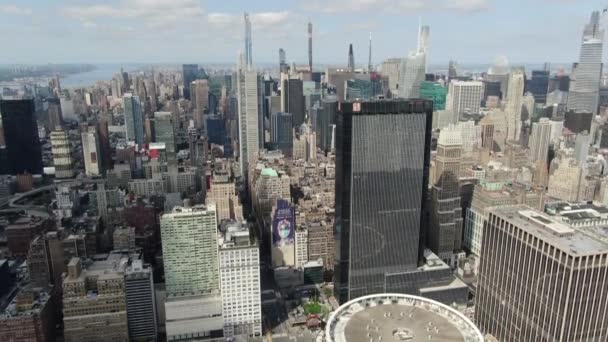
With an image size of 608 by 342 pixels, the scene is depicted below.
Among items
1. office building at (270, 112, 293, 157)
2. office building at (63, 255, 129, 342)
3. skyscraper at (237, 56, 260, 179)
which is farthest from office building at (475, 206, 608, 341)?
office building at (270, 112, 293, 157)

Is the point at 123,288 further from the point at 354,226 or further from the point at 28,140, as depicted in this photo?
the point at 28,140

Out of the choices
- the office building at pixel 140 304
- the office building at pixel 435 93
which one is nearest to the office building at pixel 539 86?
the office building at pixel 435 93

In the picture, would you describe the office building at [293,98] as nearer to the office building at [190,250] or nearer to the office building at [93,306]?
the office building at [190,250]

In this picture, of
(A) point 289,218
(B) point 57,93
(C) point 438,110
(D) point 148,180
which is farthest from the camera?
(B) point 57,93

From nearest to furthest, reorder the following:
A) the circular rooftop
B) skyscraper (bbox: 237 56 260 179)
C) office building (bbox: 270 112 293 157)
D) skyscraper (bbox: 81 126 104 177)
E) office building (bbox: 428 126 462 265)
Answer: the circular rooftop → office building (bbox: 428 126 462 265) → skyscraper (bbox: 81 126 104 177) → skyscraper (bbox: 237 56 260 179) → office building (bbox: 270 112 293 157)

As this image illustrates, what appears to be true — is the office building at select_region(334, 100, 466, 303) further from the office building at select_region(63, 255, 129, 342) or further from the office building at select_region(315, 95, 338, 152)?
the office building at select_region(315, 95, 338, 152)

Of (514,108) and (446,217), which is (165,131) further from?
(514,108)

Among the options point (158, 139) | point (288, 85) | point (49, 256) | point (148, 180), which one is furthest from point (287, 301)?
point (288, 85)
